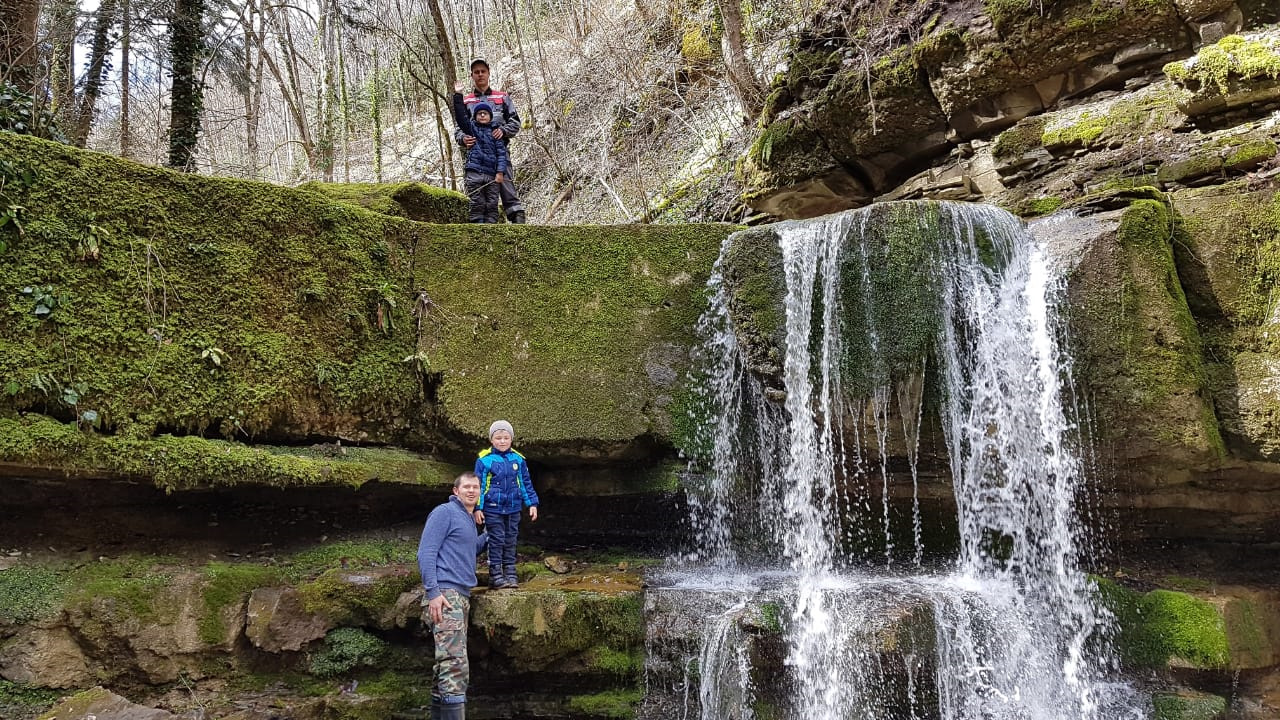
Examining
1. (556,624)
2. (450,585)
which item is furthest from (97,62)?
(556,624)

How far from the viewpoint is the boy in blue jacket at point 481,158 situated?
7.52 meters

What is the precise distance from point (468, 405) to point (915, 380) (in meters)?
3.64

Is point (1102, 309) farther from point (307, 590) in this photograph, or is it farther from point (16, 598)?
point (16, 598)

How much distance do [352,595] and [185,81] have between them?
301 inches

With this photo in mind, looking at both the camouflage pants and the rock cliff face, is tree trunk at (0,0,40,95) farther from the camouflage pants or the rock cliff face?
the rock cliff face

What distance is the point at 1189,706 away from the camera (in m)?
4.51

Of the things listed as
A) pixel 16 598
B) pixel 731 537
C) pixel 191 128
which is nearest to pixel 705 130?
pixel 191 128

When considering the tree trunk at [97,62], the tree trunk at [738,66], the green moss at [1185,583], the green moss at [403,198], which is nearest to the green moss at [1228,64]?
the green moss at [1185,583]

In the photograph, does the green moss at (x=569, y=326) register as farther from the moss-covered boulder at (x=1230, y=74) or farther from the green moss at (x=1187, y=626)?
the moss-covered boulder at (x=1230, y=74)

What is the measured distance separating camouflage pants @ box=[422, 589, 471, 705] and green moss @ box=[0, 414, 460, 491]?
1.50 metres

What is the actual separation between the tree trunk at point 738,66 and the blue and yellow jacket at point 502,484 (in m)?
7.03

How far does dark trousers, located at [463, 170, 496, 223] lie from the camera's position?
767cm

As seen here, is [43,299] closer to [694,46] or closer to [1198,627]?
[1198,627]

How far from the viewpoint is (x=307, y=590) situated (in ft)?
16.9
